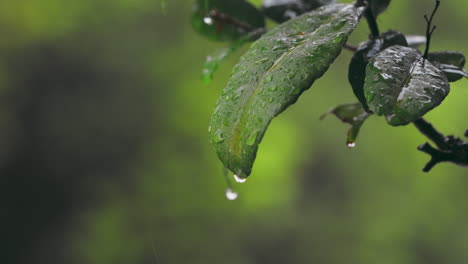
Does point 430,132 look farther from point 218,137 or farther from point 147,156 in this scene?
point 147,156

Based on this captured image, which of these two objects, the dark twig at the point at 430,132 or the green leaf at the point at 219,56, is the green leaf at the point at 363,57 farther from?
the green leaf at the point at 219,56

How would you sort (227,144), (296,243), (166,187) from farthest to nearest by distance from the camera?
1. (296,243)
2. (166,187)
3. (227,144)

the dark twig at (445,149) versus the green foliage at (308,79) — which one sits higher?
the green foliage at (308,79)

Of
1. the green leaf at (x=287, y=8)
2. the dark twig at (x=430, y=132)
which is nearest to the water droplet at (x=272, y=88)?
the dark twig at (x=430, y=132)

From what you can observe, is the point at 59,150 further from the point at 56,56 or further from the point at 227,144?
the point at 227,144

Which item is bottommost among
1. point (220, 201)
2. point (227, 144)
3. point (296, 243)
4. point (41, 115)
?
point (296, 243)

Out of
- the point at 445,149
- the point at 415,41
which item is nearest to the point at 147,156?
the point at 415,41

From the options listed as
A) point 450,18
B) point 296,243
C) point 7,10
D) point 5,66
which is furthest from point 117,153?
point 450,18

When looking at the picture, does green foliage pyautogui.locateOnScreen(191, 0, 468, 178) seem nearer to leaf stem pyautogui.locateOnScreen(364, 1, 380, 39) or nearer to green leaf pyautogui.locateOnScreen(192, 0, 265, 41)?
leaf stem pyautogui.locateOnScreen(364, 1, 380, 39)
